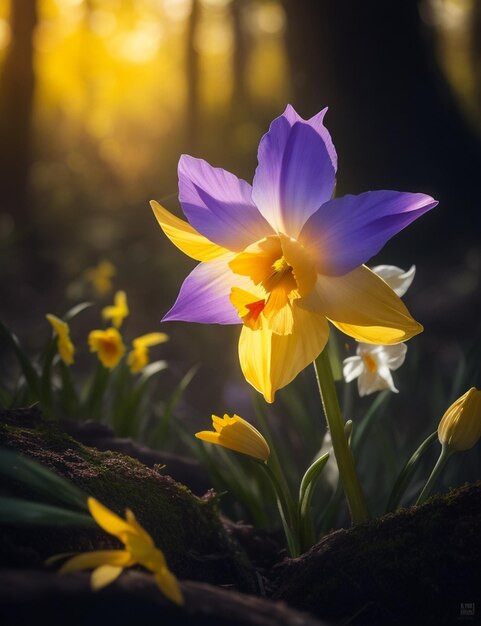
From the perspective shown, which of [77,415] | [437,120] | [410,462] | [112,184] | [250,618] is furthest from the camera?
[112,184]

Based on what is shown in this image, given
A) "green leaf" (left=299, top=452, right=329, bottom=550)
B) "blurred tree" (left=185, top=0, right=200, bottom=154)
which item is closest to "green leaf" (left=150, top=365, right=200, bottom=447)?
"green leaf" (left=299, top=452, right=329, bottom=550)

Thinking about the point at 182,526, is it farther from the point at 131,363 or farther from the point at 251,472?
the point at 131,363

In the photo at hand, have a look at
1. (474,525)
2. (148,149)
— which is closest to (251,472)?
(474,525)

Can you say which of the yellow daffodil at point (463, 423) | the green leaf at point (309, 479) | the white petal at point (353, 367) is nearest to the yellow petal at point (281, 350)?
the green leaf at point (309, 479)

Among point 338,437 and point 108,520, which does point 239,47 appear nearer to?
point 338,437

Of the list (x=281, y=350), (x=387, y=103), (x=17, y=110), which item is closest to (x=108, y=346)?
(x=281, y=350)

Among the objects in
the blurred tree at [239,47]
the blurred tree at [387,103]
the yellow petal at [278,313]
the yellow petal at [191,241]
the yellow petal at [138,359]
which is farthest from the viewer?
the blurred tree at [239,47]

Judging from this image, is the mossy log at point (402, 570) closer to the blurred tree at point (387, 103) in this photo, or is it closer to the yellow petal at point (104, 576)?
the yellow petal at point (104, 576)

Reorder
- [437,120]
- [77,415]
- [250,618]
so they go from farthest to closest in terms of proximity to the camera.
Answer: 1. [437,120]
2. [77,415]
3. [250,618]
